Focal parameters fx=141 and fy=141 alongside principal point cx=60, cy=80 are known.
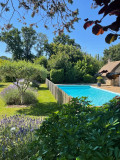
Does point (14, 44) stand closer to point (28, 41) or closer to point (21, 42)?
point (21, 42)

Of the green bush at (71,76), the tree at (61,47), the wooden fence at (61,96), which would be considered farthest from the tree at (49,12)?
the tree at (61,47)

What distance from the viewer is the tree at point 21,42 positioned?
4216 centimetres

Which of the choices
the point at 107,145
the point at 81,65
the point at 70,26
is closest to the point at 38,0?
the point at 70,26

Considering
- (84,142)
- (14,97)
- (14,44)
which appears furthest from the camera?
(14,44)

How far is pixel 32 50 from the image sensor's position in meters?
45.4

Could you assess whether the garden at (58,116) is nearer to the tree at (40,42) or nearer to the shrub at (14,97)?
the shrub at (14,97)

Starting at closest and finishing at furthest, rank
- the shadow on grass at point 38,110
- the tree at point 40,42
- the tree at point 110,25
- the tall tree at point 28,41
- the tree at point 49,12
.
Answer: the tree at point 110,25 → the tree at point 49,12 → the shadow on grass at point 38,110 → the tall tree at point 28,41 → the tree at point 40,42

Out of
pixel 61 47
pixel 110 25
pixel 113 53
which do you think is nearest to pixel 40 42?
pixel 61 47

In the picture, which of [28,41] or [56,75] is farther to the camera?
[28,41]

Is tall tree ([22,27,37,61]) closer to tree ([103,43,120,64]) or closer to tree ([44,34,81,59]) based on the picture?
tree ([44,34,81,59])

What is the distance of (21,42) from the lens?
142 ft

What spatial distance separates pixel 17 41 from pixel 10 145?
4327cm

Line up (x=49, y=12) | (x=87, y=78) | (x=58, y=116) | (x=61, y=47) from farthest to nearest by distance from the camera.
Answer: (x=61, y=47), (x=87, y=78), (x=49, y=12), (x=58, y=116)

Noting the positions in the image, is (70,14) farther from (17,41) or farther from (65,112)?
(17,41)
